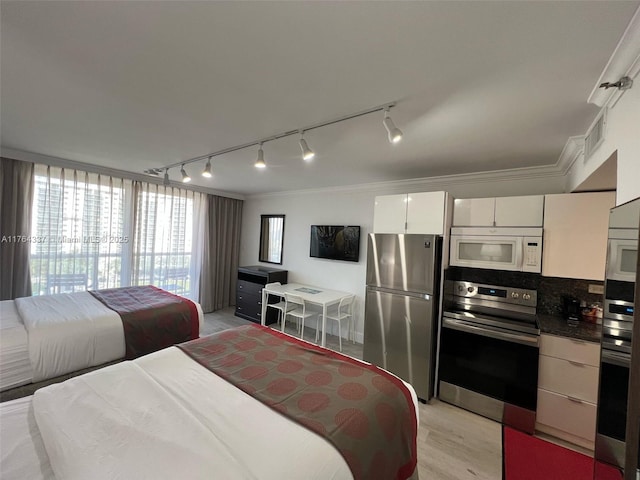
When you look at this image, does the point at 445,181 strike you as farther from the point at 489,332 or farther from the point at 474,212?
the point at 489,332

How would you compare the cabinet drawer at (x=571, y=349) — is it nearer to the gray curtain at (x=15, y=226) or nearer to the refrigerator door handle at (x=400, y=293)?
the refrigerator door handle at (x=400, y=293)

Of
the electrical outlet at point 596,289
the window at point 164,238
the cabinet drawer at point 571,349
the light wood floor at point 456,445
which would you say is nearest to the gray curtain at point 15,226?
the window at point 164,238

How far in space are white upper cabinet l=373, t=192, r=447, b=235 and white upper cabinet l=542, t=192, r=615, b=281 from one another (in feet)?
3.00

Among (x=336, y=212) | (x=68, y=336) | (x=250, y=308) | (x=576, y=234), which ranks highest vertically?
(x=336, y=212)

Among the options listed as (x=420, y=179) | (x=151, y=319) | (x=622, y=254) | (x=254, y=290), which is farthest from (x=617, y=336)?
(x=254, y=290)

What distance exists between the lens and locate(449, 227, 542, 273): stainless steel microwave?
2436 millimetres

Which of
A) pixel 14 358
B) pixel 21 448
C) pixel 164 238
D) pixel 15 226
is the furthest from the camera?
pixel 164 238

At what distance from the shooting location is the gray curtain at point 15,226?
A: 3.18 m

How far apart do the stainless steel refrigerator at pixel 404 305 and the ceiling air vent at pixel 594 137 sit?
126 centimetres

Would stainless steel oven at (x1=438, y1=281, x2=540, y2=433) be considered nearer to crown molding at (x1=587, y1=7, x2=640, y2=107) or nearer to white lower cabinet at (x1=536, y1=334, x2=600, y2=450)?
white lower cabinet at (x1=536, y1=334, x2=600, y2=450)

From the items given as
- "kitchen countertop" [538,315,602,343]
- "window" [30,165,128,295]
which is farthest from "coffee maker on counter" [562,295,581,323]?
"window" [30,165,128,295]

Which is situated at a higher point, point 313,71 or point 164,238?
point 313,71

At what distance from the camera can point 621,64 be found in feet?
3.96

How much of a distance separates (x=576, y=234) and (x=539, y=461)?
6.17 feet
